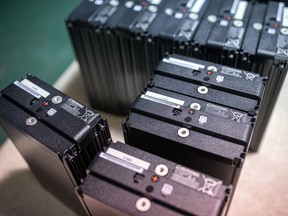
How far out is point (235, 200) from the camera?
5.18ft

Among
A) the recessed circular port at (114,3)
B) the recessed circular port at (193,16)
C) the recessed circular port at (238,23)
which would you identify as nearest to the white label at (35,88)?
the recessed circular port at (114,3)

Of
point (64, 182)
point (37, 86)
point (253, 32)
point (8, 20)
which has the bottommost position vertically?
point (64, 182)

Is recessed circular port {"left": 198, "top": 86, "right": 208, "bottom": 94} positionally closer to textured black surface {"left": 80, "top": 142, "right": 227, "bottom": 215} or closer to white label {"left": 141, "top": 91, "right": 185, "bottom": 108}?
white label {"left": 141, "top": 91, "right": 185, "bottom": 108}

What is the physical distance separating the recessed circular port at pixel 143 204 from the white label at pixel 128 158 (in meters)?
0.10

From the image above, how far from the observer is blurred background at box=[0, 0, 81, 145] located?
1.69 m

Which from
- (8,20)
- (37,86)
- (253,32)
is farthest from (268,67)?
(8,20)

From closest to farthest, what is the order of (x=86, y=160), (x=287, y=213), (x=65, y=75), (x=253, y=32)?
(x=86, y=160) < (x=253, y=32) < (x=287, y=213) < (x=65, y=75)

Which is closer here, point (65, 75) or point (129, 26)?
point (129, 26)

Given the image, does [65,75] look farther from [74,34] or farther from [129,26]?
[129,26]

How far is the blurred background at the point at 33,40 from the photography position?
1.69 m

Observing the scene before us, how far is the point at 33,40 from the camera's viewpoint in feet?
6.19

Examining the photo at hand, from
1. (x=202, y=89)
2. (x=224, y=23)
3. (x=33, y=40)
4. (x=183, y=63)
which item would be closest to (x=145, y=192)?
(x=202, y=89)

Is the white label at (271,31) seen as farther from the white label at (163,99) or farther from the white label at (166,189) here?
the white label at (166,189)

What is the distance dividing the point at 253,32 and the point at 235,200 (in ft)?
2.58
